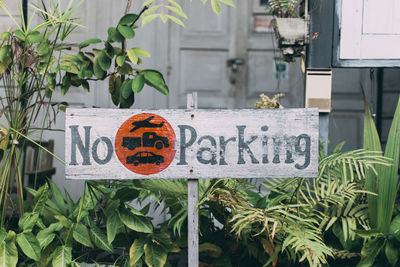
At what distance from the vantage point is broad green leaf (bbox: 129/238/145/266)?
7.86 feet

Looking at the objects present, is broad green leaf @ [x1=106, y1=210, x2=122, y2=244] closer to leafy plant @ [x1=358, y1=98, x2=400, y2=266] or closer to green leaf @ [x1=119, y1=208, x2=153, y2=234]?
green leaf @ [x1=119, y1=208, x2=153, y2=234]

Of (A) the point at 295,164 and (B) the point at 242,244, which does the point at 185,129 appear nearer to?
(A) the point at 295,164

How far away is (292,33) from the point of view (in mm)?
2912

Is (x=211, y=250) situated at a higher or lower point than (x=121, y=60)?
lower

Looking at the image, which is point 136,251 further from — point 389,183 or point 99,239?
point 389,183

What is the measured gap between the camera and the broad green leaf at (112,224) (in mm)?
2418

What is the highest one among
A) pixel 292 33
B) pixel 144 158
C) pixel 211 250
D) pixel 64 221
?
pixel 292 33

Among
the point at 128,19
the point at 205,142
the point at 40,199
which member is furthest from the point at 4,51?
the point at 205,142

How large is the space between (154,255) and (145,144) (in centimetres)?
67

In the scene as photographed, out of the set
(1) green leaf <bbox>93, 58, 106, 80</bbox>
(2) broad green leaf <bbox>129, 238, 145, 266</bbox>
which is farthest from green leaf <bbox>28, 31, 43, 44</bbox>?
(2) broad green leaf <bbox>129, 238, 145, 266</bbox>

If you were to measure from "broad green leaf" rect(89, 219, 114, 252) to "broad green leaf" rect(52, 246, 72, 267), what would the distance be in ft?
0.53

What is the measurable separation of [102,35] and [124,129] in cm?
207

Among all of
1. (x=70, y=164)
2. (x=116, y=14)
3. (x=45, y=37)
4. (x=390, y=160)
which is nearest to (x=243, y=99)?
(x=116, y=14)

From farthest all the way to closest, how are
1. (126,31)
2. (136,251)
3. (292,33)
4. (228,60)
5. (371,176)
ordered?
(228,60) < (292,33) < (371,176) < (136,251) < (126,31)
